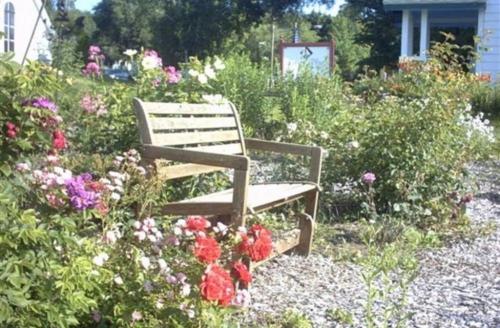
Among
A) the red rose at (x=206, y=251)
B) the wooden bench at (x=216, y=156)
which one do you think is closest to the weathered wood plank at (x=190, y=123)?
the wooden bench at (x=216, y=156)

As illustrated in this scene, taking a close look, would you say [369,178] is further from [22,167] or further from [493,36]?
[493,36]

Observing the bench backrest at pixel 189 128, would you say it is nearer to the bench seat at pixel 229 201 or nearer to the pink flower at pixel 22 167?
the bench seat at pixel 229 201

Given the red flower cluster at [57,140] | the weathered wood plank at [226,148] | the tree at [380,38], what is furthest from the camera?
the tree at [380,38]

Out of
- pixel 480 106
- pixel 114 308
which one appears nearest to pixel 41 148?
pixel 114 308

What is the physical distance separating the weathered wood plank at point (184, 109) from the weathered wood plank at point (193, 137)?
14cm

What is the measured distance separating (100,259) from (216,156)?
3.74 ft

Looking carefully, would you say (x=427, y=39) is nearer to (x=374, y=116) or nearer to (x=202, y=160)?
(x=374, y=116)

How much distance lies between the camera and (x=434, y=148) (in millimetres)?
5391

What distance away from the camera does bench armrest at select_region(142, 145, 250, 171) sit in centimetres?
338

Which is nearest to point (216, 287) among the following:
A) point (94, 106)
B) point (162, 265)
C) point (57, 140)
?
point (162, 265)

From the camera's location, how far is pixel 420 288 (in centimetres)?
389

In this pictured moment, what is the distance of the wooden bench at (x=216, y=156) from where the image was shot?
3.46m

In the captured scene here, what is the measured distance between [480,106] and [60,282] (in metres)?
14.8

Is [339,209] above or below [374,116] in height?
below
